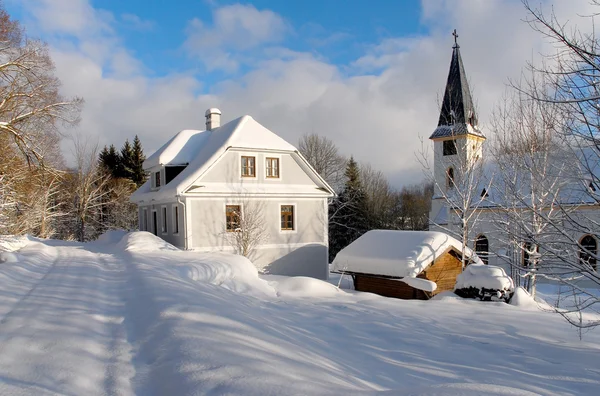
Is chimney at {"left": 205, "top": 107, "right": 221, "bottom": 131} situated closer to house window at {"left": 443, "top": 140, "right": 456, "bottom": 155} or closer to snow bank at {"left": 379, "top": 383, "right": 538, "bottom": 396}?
house window at {"left": 443, "top": 140, "right": 456, "bottom": 155}

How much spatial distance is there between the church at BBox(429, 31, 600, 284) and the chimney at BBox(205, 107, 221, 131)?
1244cm

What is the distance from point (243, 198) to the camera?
61.5 ft

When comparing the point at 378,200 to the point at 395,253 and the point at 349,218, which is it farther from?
the point at 395,253

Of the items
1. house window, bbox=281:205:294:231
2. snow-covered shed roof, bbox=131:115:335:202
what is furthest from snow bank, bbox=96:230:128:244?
house window, bbox=281:205:294:231

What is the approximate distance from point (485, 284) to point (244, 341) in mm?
10436

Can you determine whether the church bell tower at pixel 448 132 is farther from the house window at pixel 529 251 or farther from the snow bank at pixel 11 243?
the snow bank at pixel 11 243

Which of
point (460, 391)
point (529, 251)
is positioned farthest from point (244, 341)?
point (529, 251)

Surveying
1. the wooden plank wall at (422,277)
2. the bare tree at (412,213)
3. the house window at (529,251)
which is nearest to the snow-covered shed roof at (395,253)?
the wooden plank wall at (422,277)

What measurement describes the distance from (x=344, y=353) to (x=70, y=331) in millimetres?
3783

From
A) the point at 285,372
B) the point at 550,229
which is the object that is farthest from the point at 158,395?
the point at 550,229

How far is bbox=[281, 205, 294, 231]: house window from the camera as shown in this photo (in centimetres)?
2009

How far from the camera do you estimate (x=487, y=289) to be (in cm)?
1275

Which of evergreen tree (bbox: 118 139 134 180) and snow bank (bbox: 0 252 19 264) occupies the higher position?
evergreen tree (bbox: 118 139 134 180)

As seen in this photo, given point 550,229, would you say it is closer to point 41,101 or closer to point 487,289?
point 487,289
